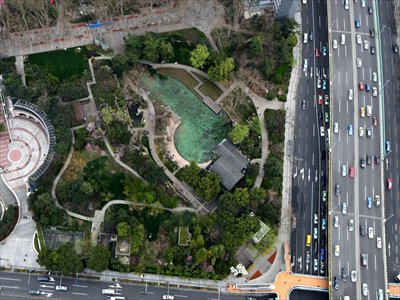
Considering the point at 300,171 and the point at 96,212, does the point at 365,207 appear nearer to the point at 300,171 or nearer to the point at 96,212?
the point at 300,171

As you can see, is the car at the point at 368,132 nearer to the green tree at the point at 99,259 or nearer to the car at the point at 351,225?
the car at the point at 351,225

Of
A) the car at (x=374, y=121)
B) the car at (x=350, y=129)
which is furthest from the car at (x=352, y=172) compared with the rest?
the car at (x=374, y=121)

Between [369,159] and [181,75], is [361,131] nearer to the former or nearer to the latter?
[369,159]

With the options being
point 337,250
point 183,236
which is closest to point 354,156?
Result: point 337,250

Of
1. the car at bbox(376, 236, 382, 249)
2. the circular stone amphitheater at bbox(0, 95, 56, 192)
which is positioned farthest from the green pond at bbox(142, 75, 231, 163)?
the car at bbox(376, 236, 382, 249)

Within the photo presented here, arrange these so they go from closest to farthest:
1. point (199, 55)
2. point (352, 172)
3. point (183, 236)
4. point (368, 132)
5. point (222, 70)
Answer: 1. point (183, 236)
2. point (352, 172)
3. point (368, 132)
4. point (222, 70)
5. point (199, 55)

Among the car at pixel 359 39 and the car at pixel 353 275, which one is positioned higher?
the car at pixel 359 39
